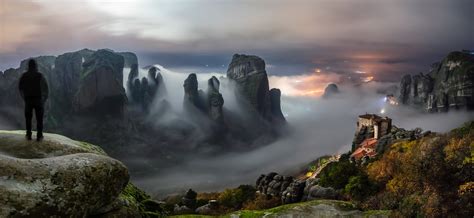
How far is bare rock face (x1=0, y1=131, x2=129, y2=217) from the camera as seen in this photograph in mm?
16047

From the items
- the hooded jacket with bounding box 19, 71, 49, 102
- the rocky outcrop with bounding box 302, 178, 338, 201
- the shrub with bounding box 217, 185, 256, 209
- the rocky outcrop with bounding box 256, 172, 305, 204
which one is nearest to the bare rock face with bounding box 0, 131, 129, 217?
the hooded jacket with bounding box 19, 71, 49, 102

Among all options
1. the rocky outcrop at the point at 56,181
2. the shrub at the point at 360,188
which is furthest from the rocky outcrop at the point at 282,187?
the rocky outcrop at the point at 56,181

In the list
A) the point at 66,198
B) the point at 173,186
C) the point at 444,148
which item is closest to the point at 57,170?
the point at 66,198

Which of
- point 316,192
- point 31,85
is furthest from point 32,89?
point 316,192

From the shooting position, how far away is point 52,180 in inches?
684

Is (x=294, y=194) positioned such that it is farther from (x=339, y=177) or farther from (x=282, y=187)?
(x=282, y=187)

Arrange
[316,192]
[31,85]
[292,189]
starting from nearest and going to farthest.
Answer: [31,85] < [316,192] < [292,189]

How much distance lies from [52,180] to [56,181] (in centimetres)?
17

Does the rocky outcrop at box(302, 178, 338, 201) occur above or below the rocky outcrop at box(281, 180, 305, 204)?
above

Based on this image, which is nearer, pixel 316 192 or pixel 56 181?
pixel 56 181

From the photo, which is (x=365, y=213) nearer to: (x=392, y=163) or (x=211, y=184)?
(x=392, y=163)

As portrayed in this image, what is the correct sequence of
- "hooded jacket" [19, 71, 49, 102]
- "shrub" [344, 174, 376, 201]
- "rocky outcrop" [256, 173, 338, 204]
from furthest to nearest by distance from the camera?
1. "rocky outcrop" [256, 173, 338, 204]
2. "shrub" [344, 174, 376, 201]
3. "hooded jacket" [19, 71, 49, 102]

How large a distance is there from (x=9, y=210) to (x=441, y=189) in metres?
22.8

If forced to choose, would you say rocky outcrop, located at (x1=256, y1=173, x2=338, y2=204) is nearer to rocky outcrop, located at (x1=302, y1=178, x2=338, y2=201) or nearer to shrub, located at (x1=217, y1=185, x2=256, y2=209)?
rocky outcrop, located at (x1=302, y1=178, x2=338, y2=201)
